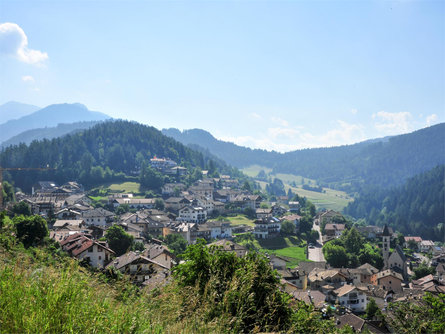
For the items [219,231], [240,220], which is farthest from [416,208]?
[219,231]

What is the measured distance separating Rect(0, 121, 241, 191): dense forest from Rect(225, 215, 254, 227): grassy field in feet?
120

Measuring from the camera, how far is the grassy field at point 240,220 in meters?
65.0

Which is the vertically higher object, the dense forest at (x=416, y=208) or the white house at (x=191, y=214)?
the white house at (x=191, y=214)

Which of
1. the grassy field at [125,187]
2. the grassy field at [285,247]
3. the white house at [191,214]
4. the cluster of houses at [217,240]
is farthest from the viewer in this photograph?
the grassy field at [125,187]

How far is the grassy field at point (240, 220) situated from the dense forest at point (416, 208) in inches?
2033

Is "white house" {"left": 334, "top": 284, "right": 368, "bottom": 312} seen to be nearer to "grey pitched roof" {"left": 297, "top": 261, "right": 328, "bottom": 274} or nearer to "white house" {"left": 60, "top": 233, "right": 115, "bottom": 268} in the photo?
"grey pitched roof" {"left": 297, "top": 261, "right": 328, "bottom": 274}

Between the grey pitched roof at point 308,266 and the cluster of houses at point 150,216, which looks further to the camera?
the grey pitched roof at point 308,266

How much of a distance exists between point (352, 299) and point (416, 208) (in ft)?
325

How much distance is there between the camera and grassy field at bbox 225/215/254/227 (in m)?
65.0

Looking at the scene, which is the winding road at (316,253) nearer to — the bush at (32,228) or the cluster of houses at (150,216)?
the cluster of houses at (150,216)

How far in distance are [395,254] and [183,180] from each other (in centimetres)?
5851

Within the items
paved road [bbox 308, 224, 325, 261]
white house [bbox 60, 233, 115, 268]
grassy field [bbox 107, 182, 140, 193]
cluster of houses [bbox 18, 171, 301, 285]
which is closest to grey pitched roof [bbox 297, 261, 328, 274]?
paved road [bbox 308, 224, 325, 261]

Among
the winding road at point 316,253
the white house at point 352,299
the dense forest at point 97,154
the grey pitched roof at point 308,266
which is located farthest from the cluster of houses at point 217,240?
the dense forest at point 97,154

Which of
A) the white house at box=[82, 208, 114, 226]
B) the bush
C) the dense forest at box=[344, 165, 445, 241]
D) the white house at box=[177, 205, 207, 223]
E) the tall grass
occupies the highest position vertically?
the tall grass
